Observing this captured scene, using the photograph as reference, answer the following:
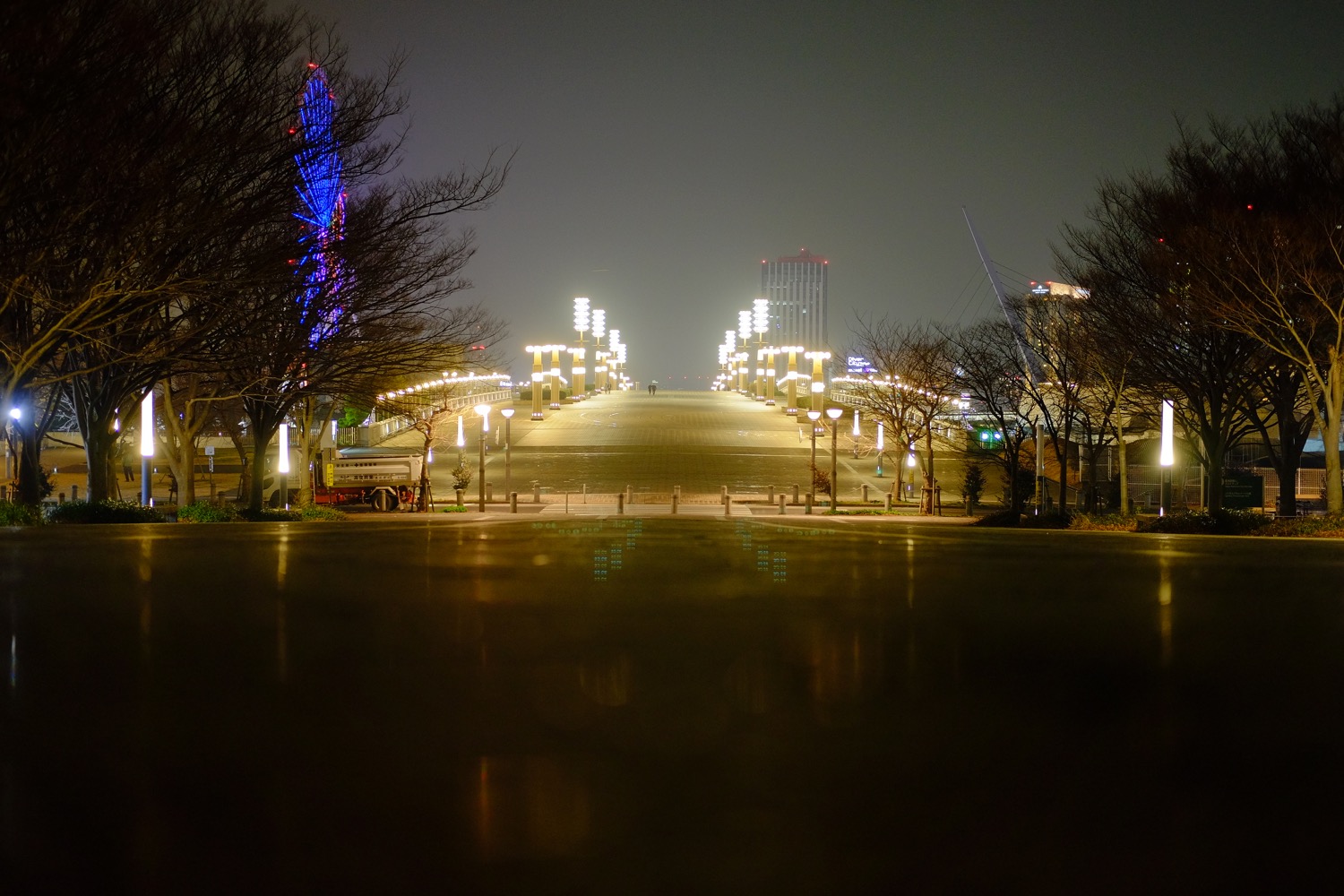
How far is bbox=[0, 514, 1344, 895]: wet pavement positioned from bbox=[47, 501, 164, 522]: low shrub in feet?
27.6

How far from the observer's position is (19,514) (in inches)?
616

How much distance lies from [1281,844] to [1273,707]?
1519mm

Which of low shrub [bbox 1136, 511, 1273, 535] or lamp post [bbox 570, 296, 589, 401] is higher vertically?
lamp post [bbox 570, 296, 589, 401]

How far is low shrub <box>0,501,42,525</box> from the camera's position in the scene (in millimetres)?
15144

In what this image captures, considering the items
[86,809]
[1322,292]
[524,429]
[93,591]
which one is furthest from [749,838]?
[524,429]

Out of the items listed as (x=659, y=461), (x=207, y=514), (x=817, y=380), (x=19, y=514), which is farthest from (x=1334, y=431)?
(x=817, y=380)

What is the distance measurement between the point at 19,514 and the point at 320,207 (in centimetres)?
738

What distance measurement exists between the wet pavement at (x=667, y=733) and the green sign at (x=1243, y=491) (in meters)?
20.1

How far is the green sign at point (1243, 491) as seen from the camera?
88.0 feet

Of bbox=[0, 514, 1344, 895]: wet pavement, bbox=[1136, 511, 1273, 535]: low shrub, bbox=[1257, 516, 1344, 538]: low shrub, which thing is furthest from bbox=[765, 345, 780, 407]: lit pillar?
bbox=[0, 514, 1344, 895]: wet pavement

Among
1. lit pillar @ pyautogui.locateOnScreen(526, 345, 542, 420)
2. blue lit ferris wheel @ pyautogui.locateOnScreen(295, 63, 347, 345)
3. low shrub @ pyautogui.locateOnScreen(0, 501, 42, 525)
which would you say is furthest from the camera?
lit pillar @ pyautogui.locateOnScreen(526, 345, 542, 420)

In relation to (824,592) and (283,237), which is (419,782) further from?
(283,237)

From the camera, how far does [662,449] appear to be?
2073 inches

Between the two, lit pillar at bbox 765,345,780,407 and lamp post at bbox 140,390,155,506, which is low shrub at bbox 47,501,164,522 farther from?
lit pillar at bbox 765,345,780,407
